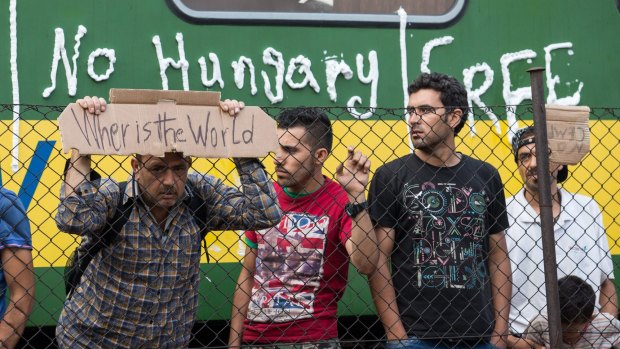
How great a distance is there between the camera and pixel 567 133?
3.71m

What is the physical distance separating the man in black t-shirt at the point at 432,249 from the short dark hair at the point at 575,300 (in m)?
0.33

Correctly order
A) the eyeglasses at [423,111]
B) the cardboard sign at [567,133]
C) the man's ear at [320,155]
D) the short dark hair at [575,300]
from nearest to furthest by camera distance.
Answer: the eyeglasses at [423,111], the cardboard sign at [567,133], the man's ear at [320,155], the short dark hair at [575,300]

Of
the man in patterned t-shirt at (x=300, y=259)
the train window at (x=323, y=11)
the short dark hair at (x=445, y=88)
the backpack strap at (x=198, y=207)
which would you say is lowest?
the man in patterned t-shirt at (x=300, y=259)

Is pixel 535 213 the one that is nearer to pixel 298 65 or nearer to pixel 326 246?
pixel 326 246

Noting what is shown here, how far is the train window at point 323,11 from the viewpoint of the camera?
4.30m

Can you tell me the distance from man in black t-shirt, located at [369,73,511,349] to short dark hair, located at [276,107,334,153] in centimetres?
25

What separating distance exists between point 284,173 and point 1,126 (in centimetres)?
125

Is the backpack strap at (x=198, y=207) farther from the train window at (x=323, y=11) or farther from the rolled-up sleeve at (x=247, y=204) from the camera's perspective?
the train window at (x=323, y=11)

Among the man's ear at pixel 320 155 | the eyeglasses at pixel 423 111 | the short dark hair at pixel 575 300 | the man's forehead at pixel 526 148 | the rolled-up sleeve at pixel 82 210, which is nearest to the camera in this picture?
the rolled-up sleeve at pixel 82 210

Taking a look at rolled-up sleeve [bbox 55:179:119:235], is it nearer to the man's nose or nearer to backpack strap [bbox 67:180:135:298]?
backpack strap [bbox 67:180:135:298]

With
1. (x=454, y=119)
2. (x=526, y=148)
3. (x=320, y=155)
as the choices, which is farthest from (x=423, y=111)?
(x=526, y=148)

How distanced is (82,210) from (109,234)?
0.57ft

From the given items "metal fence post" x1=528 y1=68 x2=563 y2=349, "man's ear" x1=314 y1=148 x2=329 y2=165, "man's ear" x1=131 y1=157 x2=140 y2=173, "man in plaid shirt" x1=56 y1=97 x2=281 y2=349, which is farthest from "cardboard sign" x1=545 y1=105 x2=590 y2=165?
"man's ear" x1=131 y1=157 x2=140 y2=173

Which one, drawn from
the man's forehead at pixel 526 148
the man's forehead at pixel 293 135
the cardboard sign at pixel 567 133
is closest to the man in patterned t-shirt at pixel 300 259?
the man's forehead at pixel 293 135
